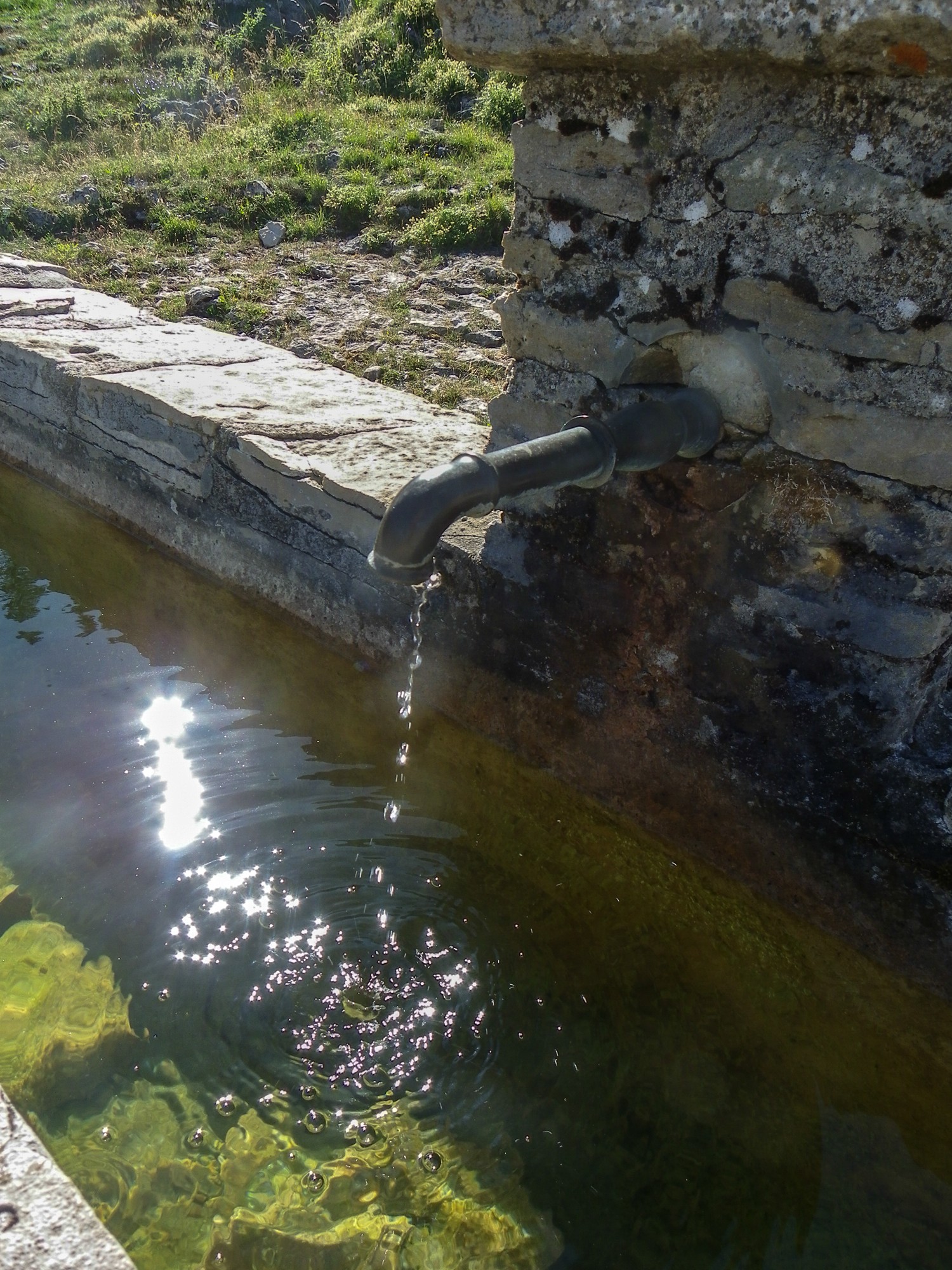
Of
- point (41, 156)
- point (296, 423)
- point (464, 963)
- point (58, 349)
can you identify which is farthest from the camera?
point (41, 156)

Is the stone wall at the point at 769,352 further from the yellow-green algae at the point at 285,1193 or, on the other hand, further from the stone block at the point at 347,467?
the yellow-green algae at the point at 285,1193

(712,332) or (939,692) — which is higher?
(712,332)

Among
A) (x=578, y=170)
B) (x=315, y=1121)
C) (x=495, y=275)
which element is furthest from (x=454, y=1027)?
(x=495, y=275)

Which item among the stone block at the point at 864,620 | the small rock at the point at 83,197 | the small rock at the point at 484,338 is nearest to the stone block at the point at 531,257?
the stone block at the point at 864,620

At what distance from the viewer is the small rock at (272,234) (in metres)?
5.91

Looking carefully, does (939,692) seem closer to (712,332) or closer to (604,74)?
(712,332)

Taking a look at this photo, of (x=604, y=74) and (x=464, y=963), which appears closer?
(x=604, y=74)

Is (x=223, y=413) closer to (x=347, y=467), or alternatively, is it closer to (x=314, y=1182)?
(x=347, y=467)

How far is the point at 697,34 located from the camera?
1691 mm

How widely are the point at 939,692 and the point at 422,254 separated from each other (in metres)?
4.42

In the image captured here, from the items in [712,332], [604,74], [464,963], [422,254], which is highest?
[604,74]

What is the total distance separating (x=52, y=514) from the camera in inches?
147

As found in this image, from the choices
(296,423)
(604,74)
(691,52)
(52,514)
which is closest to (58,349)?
(52,514)

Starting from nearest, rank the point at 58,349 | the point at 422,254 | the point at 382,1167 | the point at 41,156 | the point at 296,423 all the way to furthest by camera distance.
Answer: the point at 382,1167 → the point at 296,423 → the point at 58,349 → the point at 422,254 → the point at 41,156
